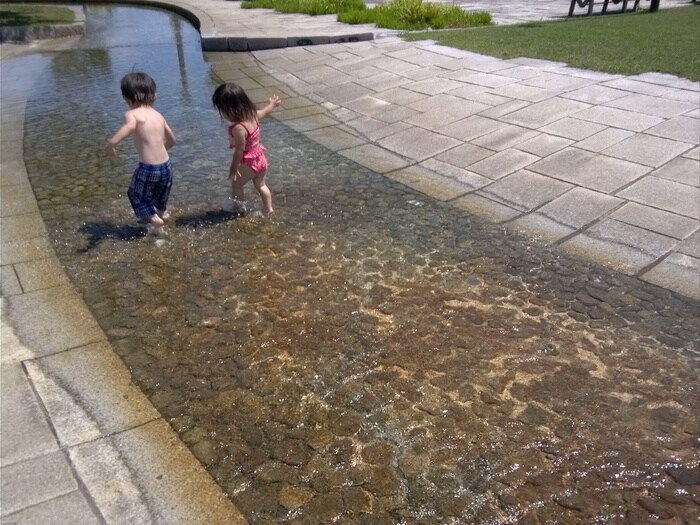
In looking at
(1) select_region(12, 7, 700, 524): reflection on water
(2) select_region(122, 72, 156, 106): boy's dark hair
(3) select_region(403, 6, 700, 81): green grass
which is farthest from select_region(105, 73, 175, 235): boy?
(3) select_region(403, 6, 700, 81): green grass

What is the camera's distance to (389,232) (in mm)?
5324

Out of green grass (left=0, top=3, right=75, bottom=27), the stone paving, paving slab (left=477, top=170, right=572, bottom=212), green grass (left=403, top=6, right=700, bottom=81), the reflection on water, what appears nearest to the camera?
the reflection on water

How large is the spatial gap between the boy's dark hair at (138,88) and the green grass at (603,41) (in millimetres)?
6403

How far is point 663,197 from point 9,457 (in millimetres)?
5063

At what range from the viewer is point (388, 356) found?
3801 mm

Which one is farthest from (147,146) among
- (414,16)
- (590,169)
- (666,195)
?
(414,16)

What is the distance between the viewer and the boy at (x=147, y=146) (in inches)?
191

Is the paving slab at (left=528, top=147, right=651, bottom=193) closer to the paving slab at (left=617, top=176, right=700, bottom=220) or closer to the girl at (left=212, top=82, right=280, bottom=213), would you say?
the paving slab at (left=617, top=176, right=700, bottom=220)

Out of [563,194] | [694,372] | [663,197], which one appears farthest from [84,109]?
[694,372]

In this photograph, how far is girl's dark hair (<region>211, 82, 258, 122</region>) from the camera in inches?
201

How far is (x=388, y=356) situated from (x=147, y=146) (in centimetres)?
256

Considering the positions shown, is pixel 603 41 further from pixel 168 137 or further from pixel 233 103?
pixel 168 137

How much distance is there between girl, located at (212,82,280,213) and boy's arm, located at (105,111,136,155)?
636 millimetres

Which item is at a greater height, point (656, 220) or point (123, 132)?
point (123, 132)
